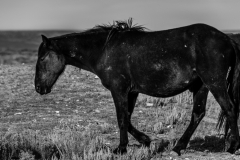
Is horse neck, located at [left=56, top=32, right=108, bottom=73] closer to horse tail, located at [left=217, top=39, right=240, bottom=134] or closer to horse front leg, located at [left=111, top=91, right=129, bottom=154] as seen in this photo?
horse front leg, located at [left=111, top=91, right=129, bottom=154]

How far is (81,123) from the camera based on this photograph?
10820 mm

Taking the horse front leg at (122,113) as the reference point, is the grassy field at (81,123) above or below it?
below

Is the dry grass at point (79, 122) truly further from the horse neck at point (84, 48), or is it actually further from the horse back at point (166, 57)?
the horse neck at point (84, 48)

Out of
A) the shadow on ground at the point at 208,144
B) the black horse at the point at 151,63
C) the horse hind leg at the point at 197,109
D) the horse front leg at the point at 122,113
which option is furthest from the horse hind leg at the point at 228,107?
the horse front leg at the point at 122,113

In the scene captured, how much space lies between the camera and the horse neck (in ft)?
26.0

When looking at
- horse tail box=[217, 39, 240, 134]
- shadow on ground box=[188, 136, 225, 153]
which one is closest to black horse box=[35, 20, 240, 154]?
horse tail box=[217, 39, 240, 134]

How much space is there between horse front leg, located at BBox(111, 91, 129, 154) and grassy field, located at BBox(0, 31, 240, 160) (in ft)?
0.56

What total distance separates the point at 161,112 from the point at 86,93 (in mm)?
2794

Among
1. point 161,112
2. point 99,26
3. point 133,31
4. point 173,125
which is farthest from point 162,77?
point 161,112

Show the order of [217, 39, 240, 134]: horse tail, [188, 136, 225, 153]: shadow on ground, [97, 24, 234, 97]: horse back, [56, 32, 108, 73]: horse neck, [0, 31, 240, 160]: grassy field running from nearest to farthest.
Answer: [97, 24, 234, 97]: horse back < [217, 39, 240, 134]: horse tail < [0, 31, 240, 160]: grassy field < [56, 32, 108, 73]: horse neck < [188, 136, 225, 153]: shadow on ground

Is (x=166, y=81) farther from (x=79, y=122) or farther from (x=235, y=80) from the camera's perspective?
(x=79, y=122)

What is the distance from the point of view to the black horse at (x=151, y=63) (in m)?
7.23

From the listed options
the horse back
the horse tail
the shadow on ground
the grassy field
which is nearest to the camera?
the horse back

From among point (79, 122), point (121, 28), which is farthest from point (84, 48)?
point (79, 122)
